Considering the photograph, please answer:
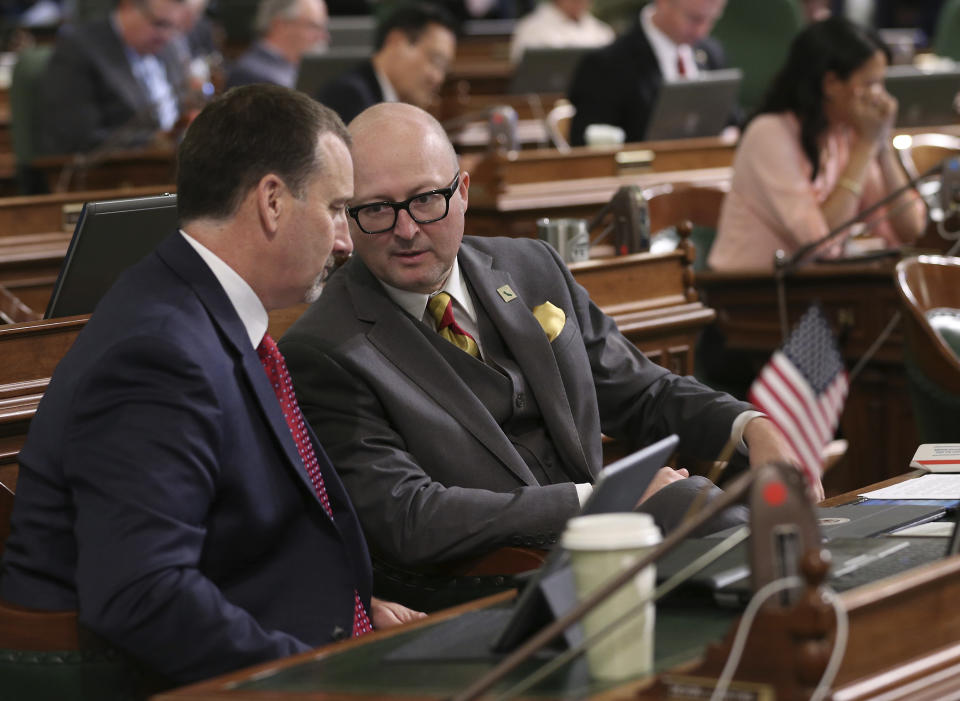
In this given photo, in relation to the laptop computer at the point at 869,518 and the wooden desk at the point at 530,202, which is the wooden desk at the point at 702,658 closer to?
the laptop computer at the point at 869,518

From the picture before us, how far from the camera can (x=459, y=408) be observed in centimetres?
227

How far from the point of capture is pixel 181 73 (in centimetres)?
738

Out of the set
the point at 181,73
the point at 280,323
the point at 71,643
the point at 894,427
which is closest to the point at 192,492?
the point at 71,643

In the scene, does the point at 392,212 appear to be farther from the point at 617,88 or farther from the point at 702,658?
the point at 617,88

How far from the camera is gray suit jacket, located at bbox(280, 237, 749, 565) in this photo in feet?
7.03

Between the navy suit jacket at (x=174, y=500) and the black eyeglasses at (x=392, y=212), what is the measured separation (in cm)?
53

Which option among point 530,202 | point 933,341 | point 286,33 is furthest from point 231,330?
point 286,33

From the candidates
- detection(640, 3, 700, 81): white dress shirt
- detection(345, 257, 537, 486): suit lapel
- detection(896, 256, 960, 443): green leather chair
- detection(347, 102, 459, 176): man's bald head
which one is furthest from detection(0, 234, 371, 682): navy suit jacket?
detection(640, 3, 700, 81): white dress shirt

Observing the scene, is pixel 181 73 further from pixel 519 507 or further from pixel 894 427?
pixel 519 507

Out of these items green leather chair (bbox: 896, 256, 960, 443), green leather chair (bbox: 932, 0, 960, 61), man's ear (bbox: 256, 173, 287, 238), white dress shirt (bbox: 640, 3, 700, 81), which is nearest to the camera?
man's ear (bbox: 256, 173, 287, 238)

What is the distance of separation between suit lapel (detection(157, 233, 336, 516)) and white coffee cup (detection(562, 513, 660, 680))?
56 centimetres

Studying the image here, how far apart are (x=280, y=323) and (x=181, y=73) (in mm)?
4984

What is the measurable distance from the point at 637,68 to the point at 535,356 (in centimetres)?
393

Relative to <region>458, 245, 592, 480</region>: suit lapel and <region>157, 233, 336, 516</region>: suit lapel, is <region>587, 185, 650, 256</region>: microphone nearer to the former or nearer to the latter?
<region>458, 245, 592, 480</region>: suit lapel
